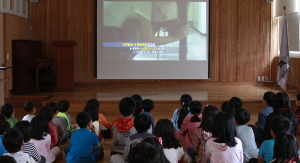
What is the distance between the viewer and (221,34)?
8.30 m

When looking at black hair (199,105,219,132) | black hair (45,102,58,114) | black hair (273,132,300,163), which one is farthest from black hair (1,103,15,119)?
black hair (273,132,300,163)

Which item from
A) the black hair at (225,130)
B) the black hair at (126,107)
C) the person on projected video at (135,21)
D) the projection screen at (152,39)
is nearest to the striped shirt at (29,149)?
the black hair at (126,107)

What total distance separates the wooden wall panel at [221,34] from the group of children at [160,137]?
4.58 meters

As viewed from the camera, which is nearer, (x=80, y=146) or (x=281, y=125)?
(x=281, y=125)

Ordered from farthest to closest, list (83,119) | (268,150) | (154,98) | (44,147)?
1. (154,98)
2. (44,147)
3. (83,119)
4. (268,150)

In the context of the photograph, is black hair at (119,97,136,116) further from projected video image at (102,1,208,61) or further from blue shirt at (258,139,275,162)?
projected video image at (102,1,208,61)

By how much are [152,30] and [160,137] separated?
620 cm

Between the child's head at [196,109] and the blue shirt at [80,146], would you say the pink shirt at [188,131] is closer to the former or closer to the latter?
the child's head at [196,109]

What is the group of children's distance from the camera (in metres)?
1.70

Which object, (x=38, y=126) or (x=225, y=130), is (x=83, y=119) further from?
(x=225, y=130)

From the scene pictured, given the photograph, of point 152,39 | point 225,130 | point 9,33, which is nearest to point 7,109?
point 225,130

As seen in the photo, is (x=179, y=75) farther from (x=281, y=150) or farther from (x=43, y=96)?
(x=281, y=150)

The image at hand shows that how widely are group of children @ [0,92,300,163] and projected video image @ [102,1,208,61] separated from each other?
4575 mm

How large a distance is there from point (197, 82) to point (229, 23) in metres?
1.94
